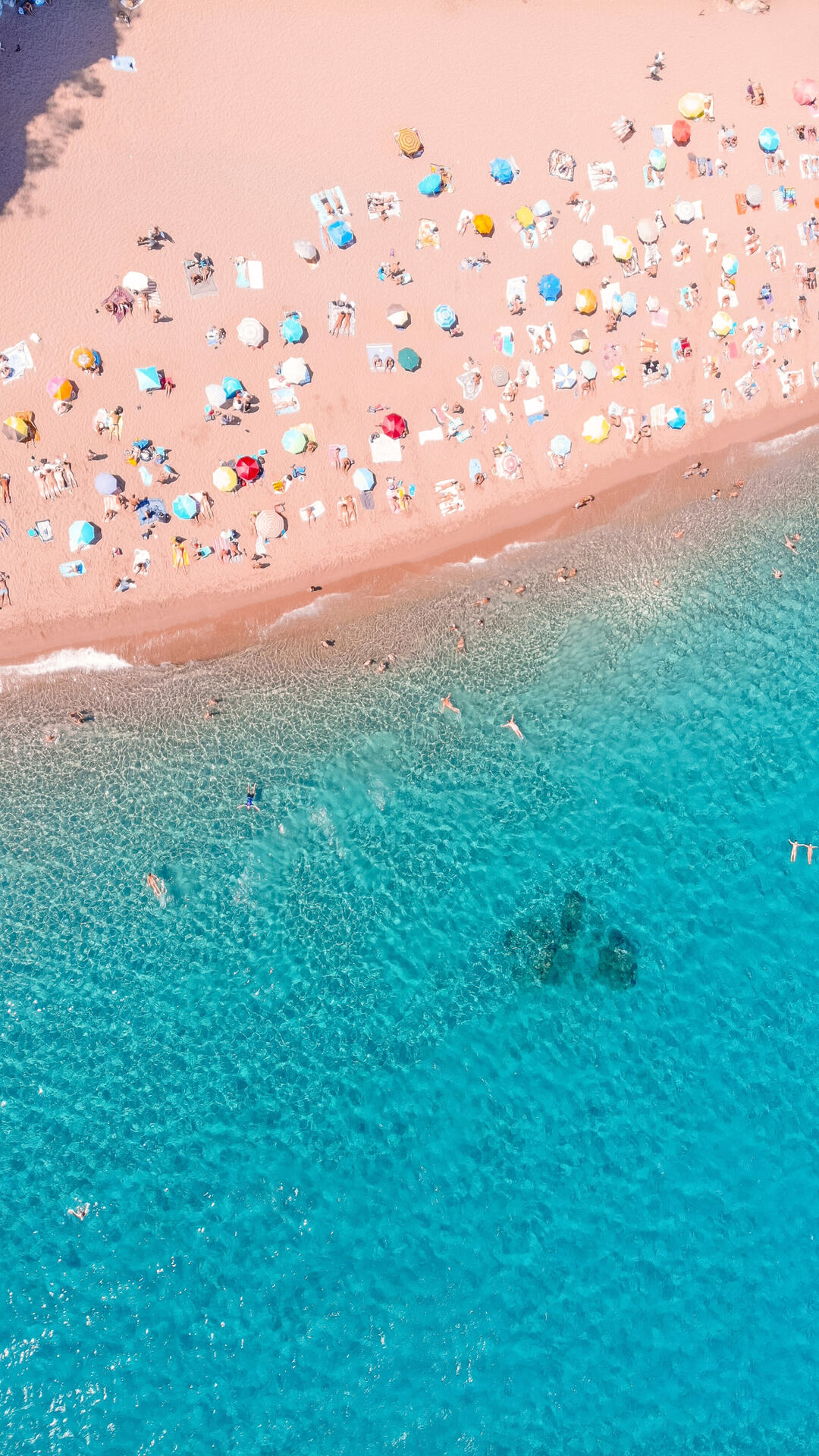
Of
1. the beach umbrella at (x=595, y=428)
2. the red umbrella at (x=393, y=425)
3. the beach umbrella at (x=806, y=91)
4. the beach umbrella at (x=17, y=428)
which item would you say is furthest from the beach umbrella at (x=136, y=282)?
the beach umbrella at (x=806, y=91)

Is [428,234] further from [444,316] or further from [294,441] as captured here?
[294,441]

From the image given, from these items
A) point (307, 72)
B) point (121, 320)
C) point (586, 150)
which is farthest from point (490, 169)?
point (121, 320)

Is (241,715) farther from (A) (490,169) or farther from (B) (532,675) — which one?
(A) (490,169)

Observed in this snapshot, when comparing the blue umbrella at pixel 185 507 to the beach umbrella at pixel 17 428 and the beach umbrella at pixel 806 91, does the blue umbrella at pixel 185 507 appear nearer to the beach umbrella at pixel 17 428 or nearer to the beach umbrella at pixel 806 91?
the beach umbrella at pixel 17 428

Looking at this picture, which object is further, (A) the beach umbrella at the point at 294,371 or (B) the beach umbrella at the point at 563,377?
(B) the beach umbrella at the point at 563,377

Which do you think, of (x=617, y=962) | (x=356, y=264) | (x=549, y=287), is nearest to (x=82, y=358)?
(x=356, y=264)

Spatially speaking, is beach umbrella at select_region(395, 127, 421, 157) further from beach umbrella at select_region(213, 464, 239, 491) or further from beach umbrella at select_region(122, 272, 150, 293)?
beach umbrella at select_region(213, 464, 239, 491)
